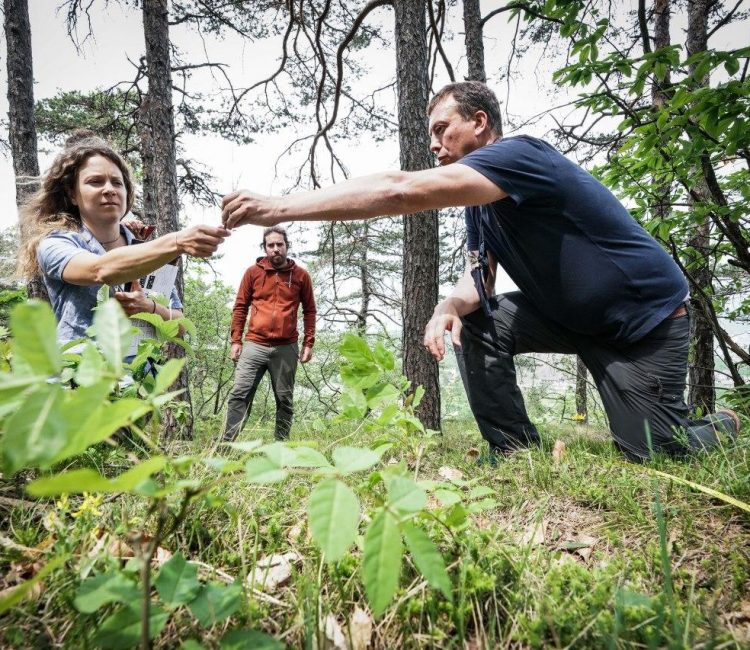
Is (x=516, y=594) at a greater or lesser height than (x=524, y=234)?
lesser

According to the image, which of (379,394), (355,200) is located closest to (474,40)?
(355,200)

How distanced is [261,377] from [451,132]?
3.77 metres

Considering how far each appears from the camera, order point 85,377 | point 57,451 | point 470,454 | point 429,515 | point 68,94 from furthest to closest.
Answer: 1. point 68,94
2. point 470,454
3. point 429,515
4. point 85,377
5. point 57,451

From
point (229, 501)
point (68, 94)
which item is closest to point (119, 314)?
point (229, 501)

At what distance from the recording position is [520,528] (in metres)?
1.30

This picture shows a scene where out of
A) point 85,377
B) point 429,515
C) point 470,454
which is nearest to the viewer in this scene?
point 85,377

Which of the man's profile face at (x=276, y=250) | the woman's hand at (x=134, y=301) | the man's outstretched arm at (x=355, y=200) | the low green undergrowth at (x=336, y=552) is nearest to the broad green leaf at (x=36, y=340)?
the low green undergrowth at (x=336, y=552)

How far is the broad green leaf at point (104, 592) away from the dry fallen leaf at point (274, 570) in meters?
0.37

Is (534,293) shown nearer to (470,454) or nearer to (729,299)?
(470,454)

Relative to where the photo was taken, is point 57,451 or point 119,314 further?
point 119,314

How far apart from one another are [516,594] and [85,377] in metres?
0.98

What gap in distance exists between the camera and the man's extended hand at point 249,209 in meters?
1.62

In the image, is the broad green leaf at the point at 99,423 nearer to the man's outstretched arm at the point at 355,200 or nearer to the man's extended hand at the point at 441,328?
the man's outstretched arm at the point at 355,200

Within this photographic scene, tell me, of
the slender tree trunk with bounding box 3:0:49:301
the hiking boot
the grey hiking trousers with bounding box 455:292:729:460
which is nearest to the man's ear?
the grey hiking trousers with bounding box 455:292:729:460
